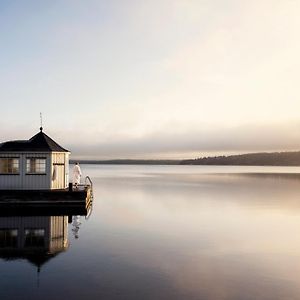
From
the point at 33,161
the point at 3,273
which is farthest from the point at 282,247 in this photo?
the point at 33,161

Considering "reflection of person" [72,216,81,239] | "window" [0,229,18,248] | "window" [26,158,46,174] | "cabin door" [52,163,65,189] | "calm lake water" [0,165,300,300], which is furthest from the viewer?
"cabin door" [52,163,65,189]

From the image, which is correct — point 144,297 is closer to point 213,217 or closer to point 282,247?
point 282,247

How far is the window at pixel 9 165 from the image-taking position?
32688 millimetres

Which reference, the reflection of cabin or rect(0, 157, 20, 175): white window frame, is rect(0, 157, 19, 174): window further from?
the reflection of cabin

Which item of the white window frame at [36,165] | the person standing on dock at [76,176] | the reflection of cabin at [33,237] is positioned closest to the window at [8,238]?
the reflection of cabin at [33,237]

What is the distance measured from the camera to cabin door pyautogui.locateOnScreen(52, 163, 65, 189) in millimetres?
33500

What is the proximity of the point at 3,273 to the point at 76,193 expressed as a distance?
18.2 metres

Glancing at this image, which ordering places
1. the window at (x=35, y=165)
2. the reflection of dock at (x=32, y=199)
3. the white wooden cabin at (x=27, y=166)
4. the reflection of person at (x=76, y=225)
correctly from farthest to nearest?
the window at (x=35, y=165)
the white wooden cabin at (x=27, y=166)
the reflection of dock at (x=32, y=199)
the reflection of person at (x=76, y=225)

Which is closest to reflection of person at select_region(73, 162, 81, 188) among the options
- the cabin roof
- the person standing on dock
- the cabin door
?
the person standing on dock

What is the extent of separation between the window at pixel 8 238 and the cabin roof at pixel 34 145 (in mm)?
9733

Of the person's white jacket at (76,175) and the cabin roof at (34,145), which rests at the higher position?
the cabin roof at (34,145)

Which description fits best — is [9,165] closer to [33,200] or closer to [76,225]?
[33,200]

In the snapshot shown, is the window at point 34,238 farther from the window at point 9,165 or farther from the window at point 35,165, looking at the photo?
the window at point 9,165

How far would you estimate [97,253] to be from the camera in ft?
62.3
